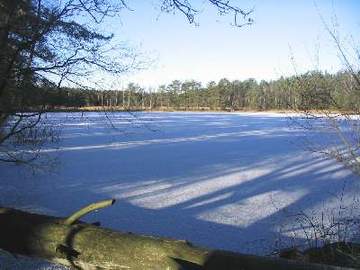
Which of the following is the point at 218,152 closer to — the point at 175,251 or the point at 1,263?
the point at 1,263

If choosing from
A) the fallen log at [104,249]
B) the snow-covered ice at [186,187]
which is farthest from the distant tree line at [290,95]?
the fallen log at [104,249]

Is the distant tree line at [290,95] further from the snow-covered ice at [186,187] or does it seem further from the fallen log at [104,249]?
the fallen log at [104,249]

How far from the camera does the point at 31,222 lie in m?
1.93

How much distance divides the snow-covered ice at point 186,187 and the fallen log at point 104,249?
3216 mm

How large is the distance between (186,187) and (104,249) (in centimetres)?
942

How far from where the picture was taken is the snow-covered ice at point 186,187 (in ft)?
23.8

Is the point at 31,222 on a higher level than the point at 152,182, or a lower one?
higher

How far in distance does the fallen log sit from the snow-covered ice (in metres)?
3.22

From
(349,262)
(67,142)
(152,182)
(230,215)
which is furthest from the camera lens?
(67,142)

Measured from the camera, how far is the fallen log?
1611 mm

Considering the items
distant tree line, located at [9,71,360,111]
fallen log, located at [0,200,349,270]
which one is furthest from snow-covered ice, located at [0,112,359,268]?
fallen log, located at [0,200,349,270]

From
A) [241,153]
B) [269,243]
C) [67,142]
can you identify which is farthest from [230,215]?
[67,142]

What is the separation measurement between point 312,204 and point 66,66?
19.5 feet

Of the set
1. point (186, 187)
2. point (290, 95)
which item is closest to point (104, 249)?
point (290, 95)
